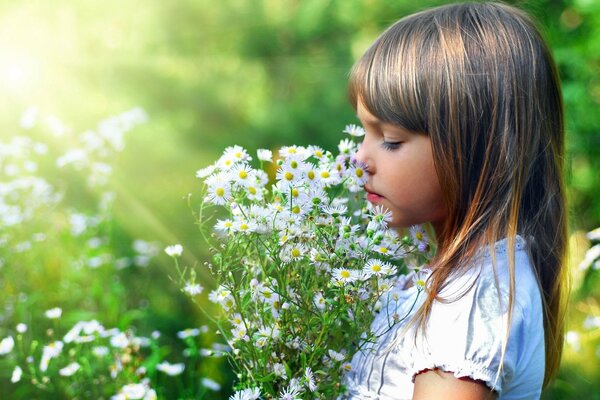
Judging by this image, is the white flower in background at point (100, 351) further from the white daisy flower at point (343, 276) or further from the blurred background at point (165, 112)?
the white daisy flower at point (343, 276)

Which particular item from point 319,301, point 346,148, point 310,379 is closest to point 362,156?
point 346,148

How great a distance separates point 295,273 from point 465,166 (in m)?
0.35

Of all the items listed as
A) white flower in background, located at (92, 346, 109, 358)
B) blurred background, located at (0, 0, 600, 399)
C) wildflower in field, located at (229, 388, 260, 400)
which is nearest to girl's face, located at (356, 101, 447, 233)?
wildflower in field, located at (229, 388, 260, 400)

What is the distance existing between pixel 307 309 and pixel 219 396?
0.88m

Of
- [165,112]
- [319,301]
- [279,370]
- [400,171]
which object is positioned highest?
[400,171]

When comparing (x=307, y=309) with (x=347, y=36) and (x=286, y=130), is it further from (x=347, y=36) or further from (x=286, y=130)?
(x=347, y=36)

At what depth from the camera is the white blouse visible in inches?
43.6

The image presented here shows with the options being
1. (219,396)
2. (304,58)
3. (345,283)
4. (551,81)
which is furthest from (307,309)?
(304,58)

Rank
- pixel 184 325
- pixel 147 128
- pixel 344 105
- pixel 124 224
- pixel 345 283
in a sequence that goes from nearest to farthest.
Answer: pixel 345 283
pixel 184 325
pixel 124 224
pixel 147 128
pixel 344 105

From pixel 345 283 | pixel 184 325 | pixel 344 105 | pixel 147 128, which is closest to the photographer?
pixel 345 283

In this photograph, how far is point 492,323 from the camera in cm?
113

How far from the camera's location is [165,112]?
3.11 metres

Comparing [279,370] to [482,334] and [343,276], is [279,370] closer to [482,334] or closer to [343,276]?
[343,276]

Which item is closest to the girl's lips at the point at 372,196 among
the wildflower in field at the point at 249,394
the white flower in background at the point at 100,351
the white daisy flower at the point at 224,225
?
the white daisy flower at the point at 224,225
